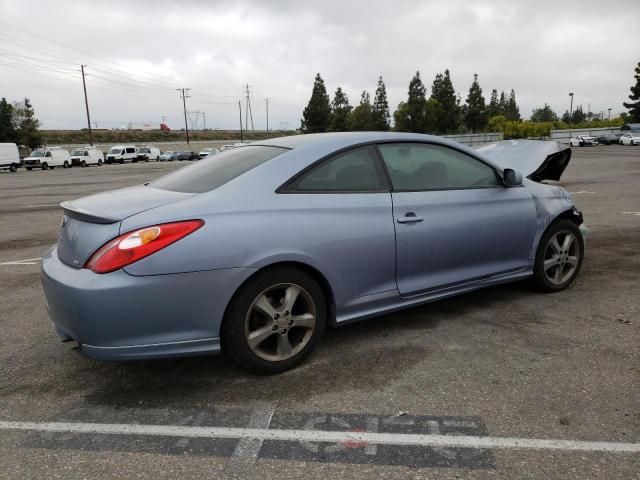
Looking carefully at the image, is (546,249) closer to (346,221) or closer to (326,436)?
(346,221)

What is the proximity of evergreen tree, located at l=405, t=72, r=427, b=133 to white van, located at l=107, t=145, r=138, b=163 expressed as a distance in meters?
43.8

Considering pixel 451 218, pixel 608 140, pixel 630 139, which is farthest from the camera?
pixel 608 140

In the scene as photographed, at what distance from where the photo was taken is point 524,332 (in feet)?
12.7

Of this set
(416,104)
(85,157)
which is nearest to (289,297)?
(85,157)

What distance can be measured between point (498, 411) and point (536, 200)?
2284mm

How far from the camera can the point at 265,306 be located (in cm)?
312

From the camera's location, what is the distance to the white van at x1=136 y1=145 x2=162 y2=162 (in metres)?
56.5

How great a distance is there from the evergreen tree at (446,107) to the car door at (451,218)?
81.2m

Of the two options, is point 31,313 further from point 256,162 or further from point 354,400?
point 354,400

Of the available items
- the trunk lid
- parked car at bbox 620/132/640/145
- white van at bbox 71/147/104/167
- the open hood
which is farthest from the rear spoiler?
parked car at bbox 620/132/640/145

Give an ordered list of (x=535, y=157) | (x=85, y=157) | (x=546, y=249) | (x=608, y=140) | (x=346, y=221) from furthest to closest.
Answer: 1. (x=608, y=140)
2. (x=85, y=157)
3. (x=535, y=157)
4. (x=546, y=249)
5. (x=346, y=221)

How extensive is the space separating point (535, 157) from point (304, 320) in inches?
136

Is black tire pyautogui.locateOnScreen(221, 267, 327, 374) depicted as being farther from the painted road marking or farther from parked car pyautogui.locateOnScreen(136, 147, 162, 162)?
parked car pyautogui.locateOnScreen(136, 147, 162, 162)

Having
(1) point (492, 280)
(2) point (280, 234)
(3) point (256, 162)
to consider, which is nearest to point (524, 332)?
(1) point (492, 280)
